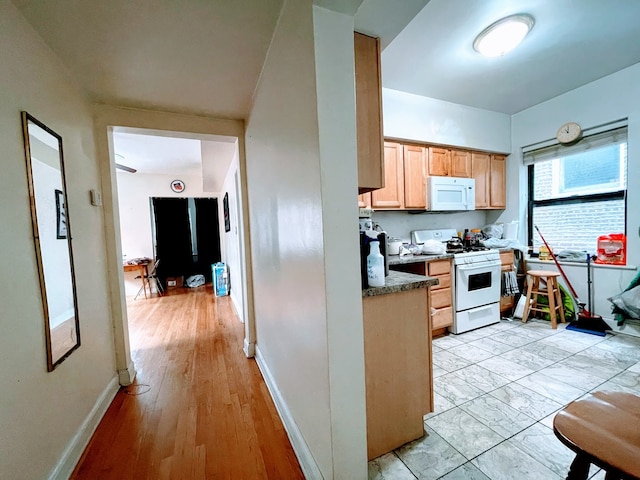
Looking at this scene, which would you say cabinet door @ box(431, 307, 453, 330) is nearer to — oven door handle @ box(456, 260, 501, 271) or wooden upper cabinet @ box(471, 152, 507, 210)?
oven door handle @ box(456, 260, 501, 271)

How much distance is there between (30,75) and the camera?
120 centimetres

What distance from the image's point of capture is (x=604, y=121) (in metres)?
2.70

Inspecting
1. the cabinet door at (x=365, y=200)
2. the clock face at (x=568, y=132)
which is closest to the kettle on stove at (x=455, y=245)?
the cabinet door at (x=365, y=200)

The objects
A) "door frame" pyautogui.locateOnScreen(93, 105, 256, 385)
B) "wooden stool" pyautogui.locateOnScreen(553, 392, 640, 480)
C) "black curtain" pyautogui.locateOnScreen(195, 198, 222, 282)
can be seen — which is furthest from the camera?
"black curtain" pyautogui.locateOnScreen(195, 198, 222, 282)

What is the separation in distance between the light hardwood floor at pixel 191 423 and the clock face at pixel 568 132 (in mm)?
4151

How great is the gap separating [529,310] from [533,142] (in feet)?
7.10

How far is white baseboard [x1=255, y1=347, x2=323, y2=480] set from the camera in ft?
3.81

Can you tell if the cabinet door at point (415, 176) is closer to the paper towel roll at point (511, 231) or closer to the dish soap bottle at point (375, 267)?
the paper towel roll at point (511, 231)

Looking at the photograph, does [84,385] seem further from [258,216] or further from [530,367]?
[530,367]

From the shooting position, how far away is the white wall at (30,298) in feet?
3.22

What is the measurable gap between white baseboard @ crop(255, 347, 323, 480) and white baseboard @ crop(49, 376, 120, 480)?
3.51ft

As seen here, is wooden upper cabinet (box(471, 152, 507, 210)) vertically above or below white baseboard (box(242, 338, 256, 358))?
above

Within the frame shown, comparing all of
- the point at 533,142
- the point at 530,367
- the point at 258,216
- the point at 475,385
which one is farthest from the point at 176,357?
the point at 533,142

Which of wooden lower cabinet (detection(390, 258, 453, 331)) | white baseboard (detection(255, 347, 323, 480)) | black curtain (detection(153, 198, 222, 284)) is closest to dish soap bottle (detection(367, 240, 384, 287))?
white baseboard (detection(255, 347, 323, 480))
